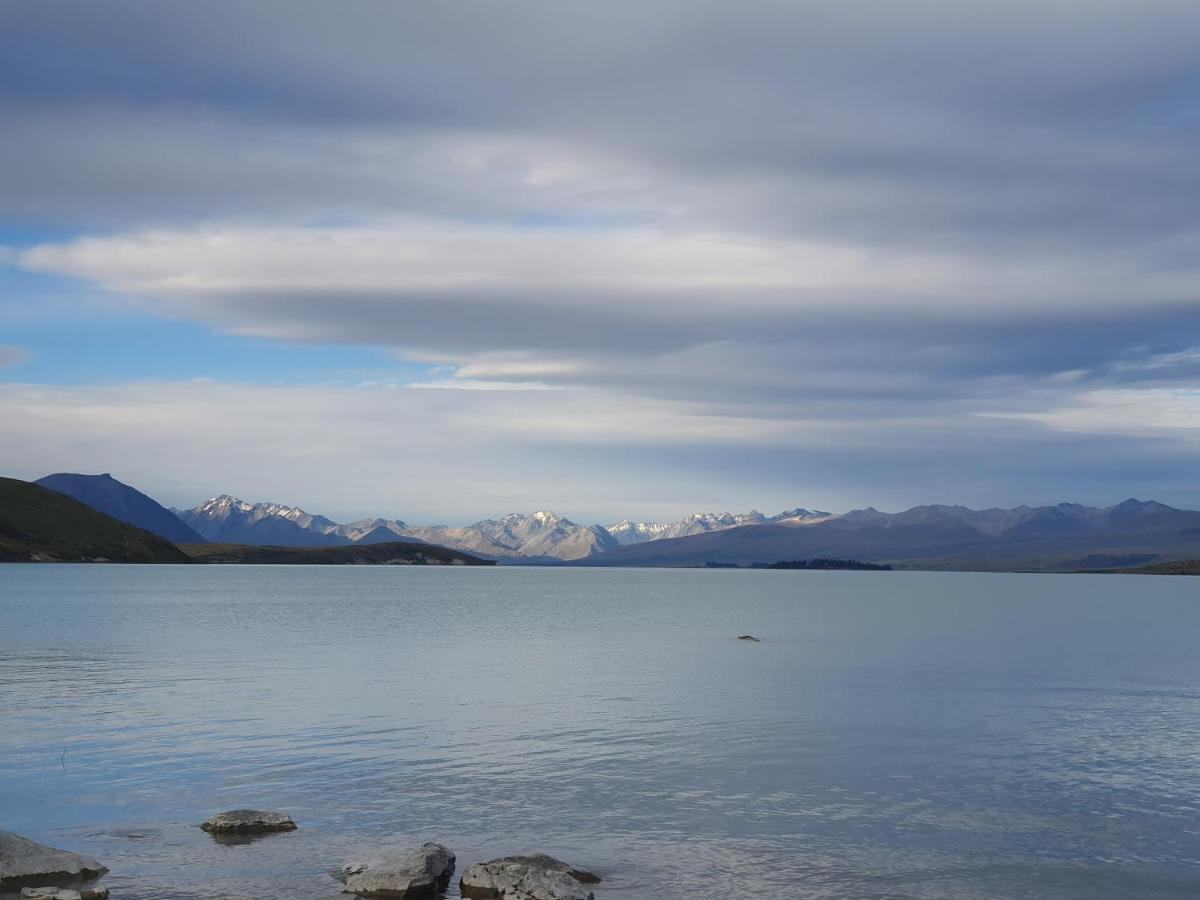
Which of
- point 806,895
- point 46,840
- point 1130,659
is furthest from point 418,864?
point 1130,659

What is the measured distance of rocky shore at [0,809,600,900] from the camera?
2777cm

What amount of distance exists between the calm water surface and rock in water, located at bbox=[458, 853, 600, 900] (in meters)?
2.01

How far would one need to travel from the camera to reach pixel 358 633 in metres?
120

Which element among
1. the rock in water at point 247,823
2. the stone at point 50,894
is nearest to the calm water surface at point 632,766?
the rock in water at point 247,823

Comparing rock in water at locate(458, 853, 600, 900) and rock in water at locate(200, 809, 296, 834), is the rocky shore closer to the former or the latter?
rock in water at locate(458, 853, 600, 900)

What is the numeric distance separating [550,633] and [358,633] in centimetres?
2157

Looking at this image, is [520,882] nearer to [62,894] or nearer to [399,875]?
[399,875]

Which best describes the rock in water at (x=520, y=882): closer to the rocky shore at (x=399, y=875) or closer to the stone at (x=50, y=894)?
the rocky shore at (x=399, y=875)

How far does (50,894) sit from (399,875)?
852 cm

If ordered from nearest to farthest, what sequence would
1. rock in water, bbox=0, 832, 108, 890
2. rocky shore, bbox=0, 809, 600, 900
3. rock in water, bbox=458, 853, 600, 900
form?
rock in water, bbox=458, 853, 600, 900 → rocky shore, bbox=0, 809, 600, 900 → rock in water, bbox=0, 832, 108, 890

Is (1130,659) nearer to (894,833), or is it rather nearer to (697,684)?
(697,684)

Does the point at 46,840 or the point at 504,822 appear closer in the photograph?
the point at 46,840

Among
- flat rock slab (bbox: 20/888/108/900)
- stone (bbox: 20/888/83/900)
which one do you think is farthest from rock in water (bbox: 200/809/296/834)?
stone (bbox: 20/888/83/900)

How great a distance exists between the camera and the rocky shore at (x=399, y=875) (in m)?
27.8
